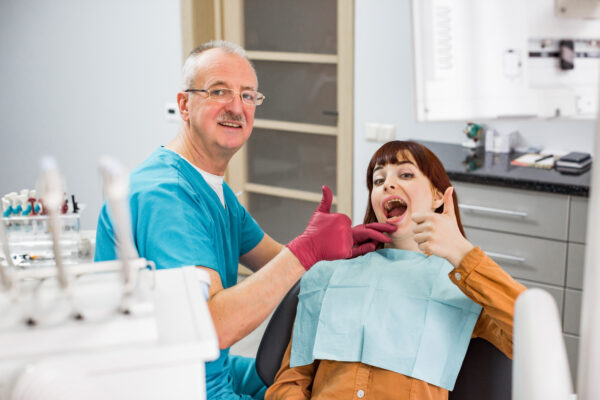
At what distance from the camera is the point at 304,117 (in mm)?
3889

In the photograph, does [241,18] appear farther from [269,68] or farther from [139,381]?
[139,381]

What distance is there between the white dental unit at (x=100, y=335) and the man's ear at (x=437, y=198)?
1001 mm

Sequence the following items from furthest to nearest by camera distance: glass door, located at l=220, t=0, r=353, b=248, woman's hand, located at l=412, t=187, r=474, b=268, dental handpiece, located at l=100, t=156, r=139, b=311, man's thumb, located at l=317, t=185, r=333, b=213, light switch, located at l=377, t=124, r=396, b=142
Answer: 1. glass door, located at l=220, t=0, r=353, b=248
2. light switch, located at l=377, t=124, r=396, b=142
3. man's thumb, located at l=317, t=185, r=333, b=213
4. woman's hand, located at l=412, t=187, r=474, b=268
5. dental handpiece, located at l=100, t=156, r=139, b=311

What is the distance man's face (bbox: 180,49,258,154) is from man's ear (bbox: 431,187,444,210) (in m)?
0.51

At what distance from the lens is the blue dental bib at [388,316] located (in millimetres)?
1531

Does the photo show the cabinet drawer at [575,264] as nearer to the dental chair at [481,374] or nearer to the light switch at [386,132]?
the light switch at [386,132]

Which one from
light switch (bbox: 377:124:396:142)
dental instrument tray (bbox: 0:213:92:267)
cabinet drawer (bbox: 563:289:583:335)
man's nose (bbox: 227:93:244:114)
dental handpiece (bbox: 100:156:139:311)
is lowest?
cabinet drawer (bbox: 563:289:583:335)

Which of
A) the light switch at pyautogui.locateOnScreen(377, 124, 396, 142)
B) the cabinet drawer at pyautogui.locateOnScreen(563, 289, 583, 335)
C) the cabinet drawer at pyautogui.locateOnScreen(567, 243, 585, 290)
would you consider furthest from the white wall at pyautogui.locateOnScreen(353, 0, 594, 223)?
the cabinet drawer at pyautogui.locateOnScreen(563, 289, 583, 335)

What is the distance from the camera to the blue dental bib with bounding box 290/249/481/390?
5.02 ft

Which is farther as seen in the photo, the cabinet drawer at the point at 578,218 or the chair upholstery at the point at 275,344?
the cabinet drawer at the point at 578,218

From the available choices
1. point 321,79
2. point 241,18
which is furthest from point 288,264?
point 241,18

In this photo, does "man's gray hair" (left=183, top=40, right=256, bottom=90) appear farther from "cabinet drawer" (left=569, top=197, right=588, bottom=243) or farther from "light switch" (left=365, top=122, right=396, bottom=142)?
"light switch" (left=365, top=122, right=396, bottom=142)

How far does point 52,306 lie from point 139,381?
5.5 inches

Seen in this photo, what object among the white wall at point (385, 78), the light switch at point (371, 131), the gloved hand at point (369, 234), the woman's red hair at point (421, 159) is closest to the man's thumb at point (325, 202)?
the gloved hand at point (369, 234)
